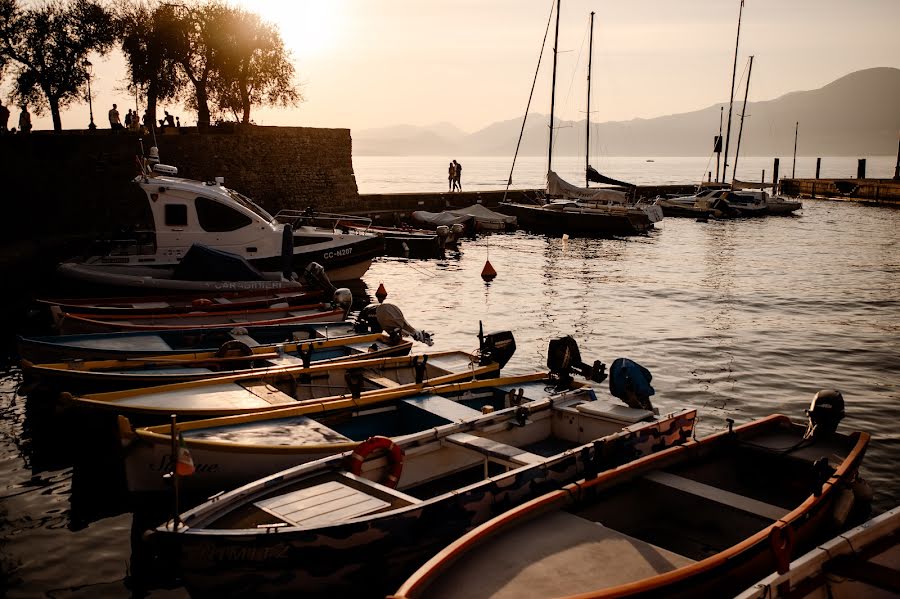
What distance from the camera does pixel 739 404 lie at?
13570 mm

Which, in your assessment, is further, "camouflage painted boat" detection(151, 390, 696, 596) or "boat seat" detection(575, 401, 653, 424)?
"boat seat" detection(575, 401, 653, 424)

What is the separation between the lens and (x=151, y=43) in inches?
1620

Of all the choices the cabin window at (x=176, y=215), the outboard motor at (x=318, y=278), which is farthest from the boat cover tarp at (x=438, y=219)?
the outboard motor at (x=318, y=278)

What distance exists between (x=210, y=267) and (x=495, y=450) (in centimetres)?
1210

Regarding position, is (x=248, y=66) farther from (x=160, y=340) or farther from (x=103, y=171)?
(x=160, y=340)

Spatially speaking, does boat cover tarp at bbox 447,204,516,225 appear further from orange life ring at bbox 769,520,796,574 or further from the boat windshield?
orange life ring at bbox 769,520,796,574

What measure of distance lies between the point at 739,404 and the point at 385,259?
20212 mm

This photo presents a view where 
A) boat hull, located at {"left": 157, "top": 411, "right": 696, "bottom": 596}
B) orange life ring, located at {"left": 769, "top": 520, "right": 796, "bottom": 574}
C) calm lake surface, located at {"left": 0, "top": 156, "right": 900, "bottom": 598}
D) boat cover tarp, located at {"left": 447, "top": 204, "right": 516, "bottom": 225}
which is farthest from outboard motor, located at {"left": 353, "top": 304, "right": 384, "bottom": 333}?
boat cover tarp, located at {"left": 447, "top": 204, "right": 516, "bottom": 225}

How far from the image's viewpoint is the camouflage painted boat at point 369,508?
6.02 meters

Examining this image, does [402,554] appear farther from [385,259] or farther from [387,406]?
[385,259]

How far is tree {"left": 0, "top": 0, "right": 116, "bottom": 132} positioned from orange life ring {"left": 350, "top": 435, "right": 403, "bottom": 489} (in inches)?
1569

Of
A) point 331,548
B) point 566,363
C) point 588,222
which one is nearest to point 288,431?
point 331,548

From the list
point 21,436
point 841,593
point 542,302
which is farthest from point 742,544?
point 542,302

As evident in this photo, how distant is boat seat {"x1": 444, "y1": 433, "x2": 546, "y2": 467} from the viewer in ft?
25.3
